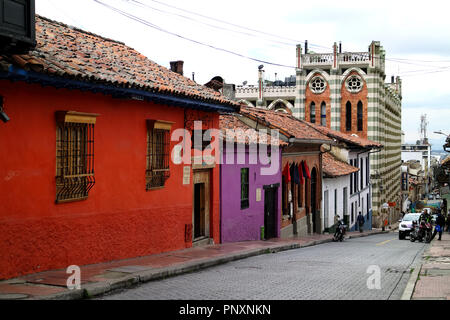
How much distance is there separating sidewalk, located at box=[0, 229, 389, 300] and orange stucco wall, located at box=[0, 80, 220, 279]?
13.6 inches

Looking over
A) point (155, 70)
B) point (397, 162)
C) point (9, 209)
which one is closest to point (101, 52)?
point (155, 70)

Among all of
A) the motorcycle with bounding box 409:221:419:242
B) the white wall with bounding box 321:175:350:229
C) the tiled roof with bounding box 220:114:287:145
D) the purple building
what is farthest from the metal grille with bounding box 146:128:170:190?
the white wall with bounding box 321:175:350:229

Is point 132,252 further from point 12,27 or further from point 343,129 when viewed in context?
point 343,129

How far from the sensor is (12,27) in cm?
878

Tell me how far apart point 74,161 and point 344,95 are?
44922 mm

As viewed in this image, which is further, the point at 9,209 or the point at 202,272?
the point at 202,272

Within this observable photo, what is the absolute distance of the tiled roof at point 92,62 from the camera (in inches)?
386

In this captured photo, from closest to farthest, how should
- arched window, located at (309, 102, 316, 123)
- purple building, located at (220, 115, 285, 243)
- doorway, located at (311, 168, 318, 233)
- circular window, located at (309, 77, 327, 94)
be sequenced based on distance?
purple building, located at (220, 115, 285, 243) < doorway, located at (311, 168, 318, 233) < circular window, located at (309, 77, 327, 94) < arched window, located at (309, 102, 316, 123)

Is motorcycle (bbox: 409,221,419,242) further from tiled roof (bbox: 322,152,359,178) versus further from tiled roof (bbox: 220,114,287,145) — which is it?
tiled roof (bbox: 220,114,287,145)

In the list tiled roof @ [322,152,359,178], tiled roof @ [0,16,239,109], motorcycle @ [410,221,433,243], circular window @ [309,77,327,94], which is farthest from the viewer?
circular window @ [309,77,327,94]

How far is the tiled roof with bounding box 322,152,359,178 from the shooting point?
30844 millimetres

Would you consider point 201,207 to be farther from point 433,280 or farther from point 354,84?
point 354,84

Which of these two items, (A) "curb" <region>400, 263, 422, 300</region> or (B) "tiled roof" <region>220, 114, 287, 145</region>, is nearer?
(A) "curb" <region>400, 263, 422, 300</region>
